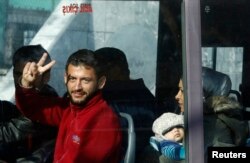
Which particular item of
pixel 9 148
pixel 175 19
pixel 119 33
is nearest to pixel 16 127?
pixel 9 148

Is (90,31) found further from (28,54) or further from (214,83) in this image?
(214,83)

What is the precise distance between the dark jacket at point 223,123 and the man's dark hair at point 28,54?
37.1 inches

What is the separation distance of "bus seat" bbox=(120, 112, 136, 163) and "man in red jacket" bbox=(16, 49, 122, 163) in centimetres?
5

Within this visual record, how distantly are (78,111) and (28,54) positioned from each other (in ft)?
1.31

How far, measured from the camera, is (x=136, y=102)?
12.1 ft

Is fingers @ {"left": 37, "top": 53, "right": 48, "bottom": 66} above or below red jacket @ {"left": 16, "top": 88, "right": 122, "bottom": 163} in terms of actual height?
above

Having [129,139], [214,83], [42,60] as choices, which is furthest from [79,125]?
[214,83]

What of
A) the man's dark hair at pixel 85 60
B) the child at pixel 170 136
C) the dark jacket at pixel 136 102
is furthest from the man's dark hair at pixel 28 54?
the child at pixel 170 136

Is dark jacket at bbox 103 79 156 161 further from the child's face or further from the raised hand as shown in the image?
the raised hand

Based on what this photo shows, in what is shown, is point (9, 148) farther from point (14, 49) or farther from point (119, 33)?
point (119, 33)

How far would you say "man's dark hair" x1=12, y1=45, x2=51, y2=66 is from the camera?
3600 millimetres

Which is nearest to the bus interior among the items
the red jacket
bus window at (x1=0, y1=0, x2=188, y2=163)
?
bus window at (x1=0, y1=0, x2=188, y2=163)

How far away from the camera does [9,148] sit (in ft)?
11.9

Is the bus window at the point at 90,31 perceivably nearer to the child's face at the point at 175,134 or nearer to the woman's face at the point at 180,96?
the woman's face at the point at 180,96
